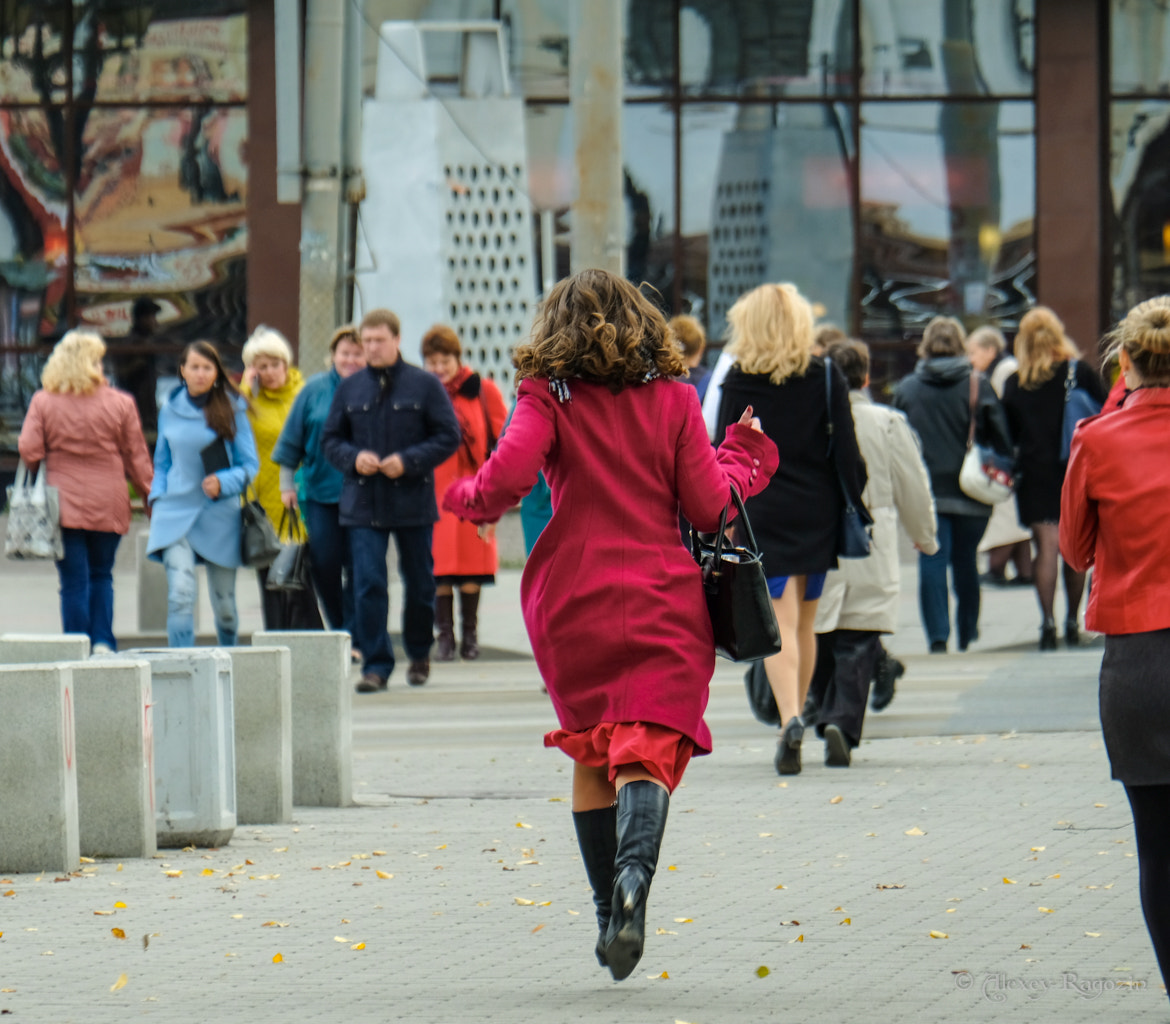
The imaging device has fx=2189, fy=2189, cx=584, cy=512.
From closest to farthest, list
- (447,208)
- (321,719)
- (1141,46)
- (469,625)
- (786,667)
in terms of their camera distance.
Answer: (321,719) → (786,667) → (469,625) → (447,208) → (1141,46)

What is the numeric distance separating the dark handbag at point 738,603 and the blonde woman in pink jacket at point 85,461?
24.1 ft

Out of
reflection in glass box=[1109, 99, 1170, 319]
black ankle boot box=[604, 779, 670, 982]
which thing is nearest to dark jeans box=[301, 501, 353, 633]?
black ankle boot box=[604, 779, 670, 982]

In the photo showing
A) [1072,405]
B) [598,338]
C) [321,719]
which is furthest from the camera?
[1072,405]

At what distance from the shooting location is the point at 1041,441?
1286cm

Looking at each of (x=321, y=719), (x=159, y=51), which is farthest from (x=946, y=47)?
(x=321, y=719)

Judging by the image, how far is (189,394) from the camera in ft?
38.3

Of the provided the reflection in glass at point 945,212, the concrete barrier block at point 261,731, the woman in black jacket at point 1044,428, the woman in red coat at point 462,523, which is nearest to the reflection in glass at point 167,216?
the reflection in glass at point 945,212

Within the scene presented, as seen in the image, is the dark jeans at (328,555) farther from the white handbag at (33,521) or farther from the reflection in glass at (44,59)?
the reflection in glass at (44,59)

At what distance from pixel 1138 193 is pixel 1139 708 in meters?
19.0

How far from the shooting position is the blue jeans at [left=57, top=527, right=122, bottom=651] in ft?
39.7

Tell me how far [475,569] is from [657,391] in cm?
806

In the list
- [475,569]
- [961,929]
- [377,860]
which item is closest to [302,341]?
[475,569]

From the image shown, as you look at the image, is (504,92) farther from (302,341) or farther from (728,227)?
(302,341)

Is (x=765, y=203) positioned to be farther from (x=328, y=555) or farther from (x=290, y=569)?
(x=290, y=569)
